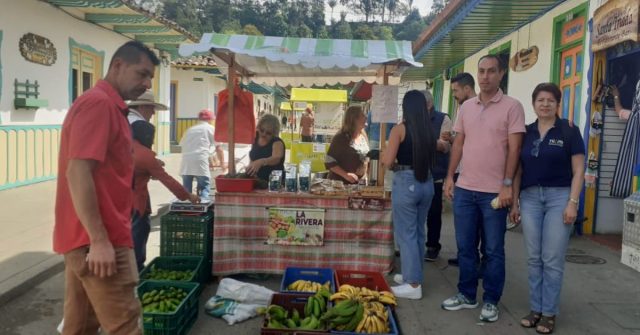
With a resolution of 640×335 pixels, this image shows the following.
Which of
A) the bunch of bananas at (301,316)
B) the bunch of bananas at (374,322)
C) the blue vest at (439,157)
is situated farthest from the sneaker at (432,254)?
the bunch of bananas at (301,316)

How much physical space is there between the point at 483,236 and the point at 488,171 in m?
0.55

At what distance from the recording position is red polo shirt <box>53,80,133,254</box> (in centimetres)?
217

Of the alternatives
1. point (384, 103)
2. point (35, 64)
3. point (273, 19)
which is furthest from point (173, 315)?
point (273, 19)

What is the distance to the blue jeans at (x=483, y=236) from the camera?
154 inches

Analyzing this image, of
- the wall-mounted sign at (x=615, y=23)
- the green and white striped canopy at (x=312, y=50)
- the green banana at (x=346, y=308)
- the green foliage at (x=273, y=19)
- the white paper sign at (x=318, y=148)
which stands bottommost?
the green banana at (x=346, y=308)

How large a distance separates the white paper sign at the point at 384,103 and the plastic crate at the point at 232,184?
62.9 inches

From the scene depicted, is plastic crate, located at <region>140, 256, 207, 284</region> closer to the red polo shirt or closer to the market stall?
the market stall

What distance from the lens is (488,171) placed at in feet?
12.7

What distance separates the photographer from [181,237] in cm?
466

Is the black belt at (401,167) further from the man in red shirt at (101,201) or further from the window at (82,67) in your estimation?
the window at (82,67)

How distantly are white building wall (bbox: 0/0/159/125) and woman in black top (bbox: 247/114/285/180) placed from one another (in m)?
5.40

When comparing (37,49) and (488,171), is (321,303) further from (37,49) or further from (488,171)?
(37,49)

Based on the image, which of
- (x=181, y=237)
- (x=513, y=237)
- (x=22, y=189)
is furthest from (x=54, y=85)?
(x=513, y=237)

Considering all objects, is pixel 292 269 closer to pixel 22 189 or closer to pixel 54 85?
pixel 22 189
